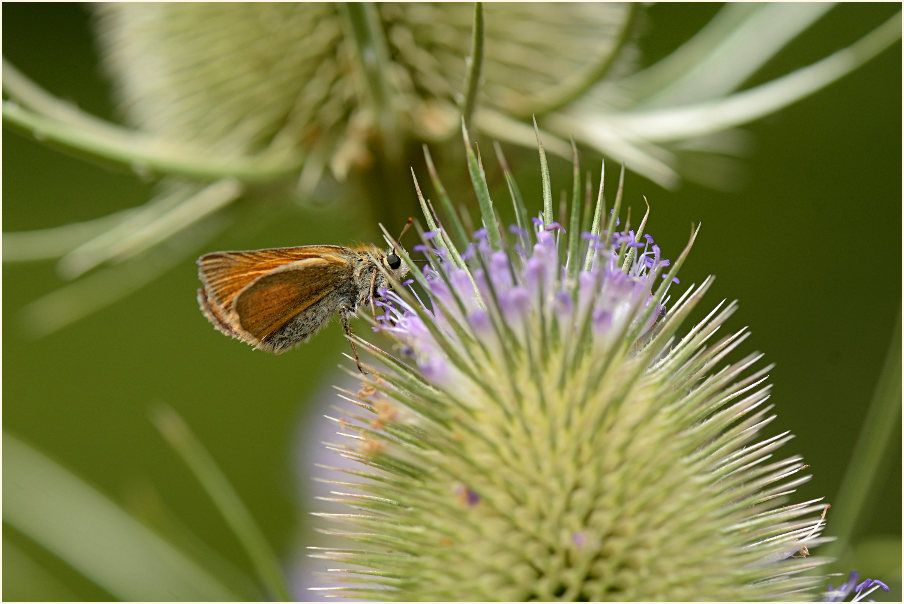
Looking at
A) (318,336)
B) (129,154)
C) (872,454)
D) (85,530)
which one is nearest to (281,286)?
(129,154)

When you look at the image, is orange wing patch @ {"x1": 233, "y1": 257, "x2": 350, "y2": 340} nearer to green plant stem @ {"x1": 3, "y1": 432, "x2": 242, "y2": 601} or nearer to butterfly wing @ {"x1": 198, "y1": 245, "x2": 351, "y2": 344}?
butterfly wing @ {"x1": 198, "y1": 245, "x2": 351, "y2": 344}

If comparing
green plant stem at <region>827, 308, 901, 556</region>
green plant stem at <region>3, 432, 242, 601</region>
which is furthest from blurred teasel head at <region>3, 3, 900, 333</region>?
green plant stem at <region>827, 308, 901, 556</region>

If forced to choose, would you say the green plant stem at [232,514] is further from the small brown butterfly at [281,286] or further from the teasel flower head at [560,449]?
the teasel flower head at [560,449]

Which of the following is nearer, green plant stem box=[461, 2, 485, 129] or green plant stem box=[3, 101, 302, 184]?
green plant stem box=[461, 2, 485, 129]

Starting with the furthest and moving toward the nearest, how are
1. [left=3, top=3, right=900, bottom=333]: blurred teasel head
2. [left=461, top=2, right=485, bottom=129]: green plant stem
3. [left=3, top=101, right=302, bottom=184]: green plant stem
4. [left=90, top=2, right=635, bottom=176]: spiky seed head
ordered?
[left=90, top=2, right=635, bottom=176]: spiky seed head < [left=3, top=3, right=900, bottom=333]: blurred teasel head < [left=3, top=101, right=302, bottom=184]: green plant stem < [left=461, top=2, right=485, bottom=129]: green plant stem

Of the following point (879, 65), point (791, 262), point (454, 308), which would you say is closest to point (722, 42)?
point (454, 308)

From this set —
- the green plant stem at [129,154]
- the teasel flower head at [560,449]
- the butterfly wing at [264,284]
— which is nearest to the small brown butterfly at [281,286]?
the butterfly wing at [264,284]
